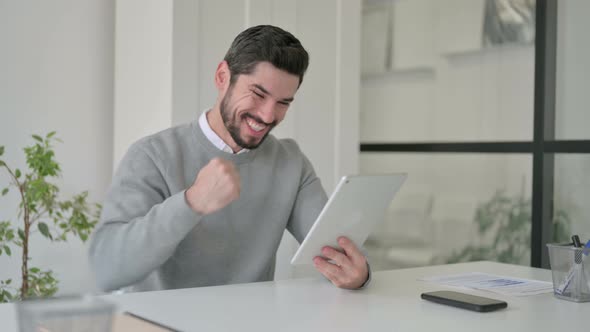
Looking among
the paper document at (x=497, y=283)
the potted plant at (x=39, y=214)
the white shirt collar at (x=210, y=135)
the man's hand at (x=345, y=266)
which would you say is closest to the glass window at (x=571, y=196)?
the paper document at (x=497, y=283)

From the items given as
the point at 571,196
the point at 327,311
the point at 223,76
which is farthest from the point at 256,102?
the point at 571,196

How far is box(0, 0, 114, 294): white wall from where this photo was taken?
2867 mm

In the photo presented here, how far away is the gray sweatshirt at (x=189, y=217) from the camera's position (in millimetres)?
1635

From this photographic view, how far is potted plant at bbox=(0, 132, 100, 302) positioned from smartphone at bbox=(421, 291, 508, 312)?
158 centimetres

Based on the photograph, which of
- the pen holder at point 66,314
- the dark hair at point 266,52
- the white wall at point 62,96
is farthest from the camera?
the white wall at point 62,96

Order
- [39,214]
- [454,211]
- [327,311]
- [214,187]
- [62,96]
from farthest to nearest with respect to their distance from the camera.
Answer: [454,211], [62,96], [39,214], [214,187], [327,311]

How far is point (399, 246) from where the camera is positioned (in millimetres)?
3648

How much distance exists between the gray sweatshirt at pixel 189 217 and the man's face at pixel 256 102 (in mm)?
94

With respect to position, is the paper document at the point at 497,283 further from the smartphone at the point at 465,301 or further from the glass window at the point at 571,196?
the glass window at the point at 571,196

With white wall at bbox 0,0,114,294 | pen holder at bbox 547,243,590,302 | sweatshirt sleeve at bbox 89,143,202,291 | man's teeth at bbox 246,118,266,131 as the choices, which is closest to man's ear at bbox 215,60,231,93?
man's teeth at bbox 246,118,266,131

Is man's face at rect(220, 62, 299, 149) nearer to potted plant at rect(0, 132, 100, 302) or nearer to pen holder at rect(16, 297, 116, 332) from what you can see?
potted plant at rect(0, 132, 100, 302)

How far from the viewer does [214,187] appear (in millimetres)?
1559

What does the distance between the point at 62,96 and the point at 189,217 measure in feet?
5.48

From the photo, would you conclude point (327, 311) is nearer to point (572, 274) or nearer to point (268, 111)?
point (572, 274)
